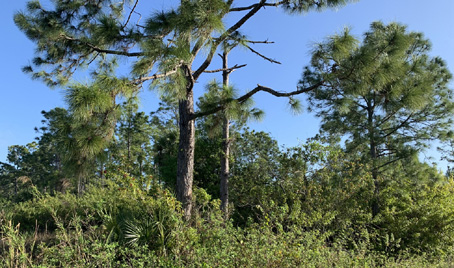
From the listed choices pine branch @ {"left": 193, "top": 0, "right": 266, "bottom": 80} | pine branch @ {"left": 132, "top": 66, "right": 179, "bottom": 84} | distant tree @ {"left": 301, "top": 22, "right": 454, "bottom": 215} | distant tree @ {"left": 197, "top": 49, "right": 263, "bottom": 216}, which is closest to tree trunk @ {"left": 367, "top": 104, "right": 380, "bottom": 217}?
distant tree @ {"left": 301, "top": 22, "right": 454, "bottom": 215}

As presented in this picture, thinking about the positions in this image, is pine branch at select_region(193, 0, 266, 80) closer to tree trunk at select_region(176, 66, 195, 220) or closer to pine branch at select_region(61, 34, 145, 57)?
tree trunk at select_region(176, 66, 195, 220)

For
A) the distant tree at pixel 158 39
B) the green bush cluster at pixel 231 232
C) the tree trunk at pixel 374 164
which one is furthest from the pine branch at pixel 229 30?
the tree trunk at pixel 374 164

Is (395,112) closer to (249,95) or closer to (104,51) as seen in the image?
(249,95)

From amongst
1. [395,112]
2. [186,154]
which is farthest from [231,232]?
[395,112]

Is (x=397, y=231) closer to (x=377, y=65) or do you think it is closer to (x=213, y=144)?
(x=377, y=65)

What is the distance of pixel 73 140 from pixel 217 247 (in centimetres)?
292

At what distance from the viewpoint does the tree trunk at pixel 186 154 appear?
21.5 ft

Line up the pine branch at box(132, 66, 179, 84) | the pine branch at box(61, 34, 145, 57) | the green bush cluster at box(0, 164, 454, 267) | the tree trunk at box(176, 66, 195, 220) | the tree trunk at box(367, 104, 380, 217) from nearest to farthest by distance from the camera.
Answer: the green bush cluster at box(0, 164, 454, 267) → the pine branch at box(132, 66, 179, 84) → the pine branch at box(61, 34, 145, 57) → the tree trunk at box(176, 66, 195, 220) → the tree trunk at box(367, 104, 380, 217)

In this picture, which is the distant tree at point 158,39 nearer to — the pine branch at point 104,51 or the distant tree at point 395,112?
the pine branch at point 104,51

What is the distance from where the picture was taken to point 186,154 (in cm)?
679

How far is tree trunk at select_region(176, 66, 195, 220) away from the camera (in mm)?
6566

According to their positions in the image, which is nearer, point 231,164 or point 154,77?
point 154,77

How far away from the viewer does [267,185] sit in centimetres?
1124

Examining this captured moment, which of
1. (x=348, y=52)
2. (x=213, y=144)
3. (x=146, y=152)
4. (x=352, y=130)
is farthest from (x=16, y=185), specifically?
(x=348, y=52)
